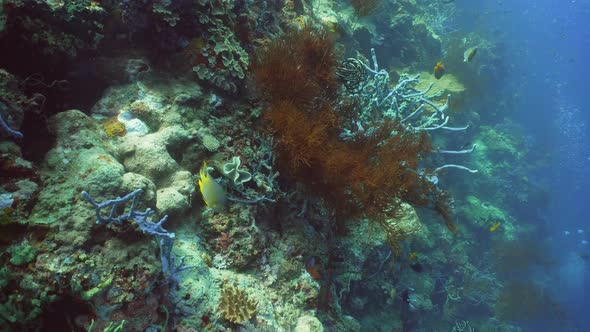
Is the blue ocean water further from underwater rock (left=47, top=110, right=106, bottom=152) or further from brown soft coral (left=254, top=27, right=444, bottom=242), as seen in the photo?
underwater rock (left=47, top=110, right=106, bottom=152)

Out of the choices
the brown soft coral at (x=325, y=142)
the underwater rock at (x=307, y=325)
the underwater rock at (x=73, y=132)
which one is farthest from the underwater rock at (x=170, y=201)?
the underwater rock at (x=307, y=325)

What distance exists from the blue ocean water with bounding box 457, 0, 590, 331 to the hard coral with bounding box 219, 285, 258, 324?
1923cm

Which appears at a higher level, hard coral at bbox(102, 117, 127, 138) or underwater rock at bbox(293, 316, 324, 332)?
hard coral at bbox(102, 117, 127, 138)

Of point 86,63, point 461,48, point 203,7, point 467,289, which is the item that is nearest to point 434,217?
point 467,289

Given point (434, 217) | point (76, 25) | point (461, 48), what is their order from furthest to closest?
point (461, 48) → point (434, 217) → point (76, 25)

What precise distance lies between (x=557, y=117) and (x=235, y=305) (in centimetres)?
4655

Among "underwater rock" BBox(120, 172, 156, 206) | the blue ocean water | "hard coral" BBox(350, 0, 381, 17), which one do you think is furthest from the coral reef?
the blue ocean water

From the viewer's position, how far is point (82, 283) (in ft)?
6.57

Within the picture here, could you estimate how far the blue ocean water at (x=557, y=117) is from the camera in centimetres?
2439

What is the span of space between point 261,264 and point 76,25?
3053 millimetres

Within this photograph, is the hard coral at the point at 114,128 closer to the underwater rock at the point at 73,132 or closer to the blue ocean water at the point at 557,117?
the underwater rock at the point at 73,132

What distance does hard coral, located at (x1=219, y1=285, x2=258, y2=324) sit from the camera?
2738mm

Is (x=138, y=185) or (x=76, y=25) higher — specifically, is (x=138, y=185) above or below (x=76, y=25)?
below

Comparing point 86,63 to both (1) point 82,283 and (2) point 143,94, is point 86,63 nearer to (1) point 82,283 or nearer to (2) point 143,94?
(2) point 143,94
